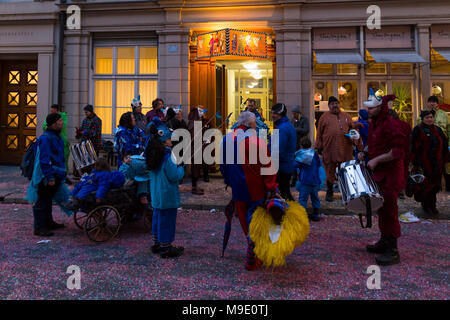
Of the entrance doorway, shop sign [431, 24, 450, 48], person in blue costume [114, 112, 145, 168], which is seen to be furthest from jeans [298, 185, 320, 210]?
shop sign [431, 24, 450, 48]

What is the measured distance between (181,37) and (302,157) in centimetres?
683

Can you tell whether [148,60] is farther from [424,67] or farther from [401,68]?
[424,67]

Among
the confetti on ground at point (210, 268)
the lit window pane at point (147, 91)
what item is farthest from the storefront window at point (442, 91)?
the lit window pane at point (147, 91)

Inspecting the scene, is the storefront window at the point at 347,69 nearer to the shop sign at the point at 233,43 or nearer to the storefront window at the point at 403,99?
the storefront window at the point at 403,99

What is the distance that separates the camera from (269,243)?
357cm

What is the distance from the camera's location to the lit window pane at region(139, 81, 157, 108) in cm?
1152

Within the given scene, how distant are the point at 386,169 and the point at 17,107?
13.1m

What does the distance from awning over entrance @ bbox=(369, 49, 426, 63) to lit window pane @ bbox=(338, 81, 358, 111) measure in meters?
1.03

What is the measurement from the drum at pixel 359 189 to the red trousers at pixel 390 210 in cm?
14

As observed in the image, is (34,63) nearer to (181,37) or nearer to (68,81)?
(68,81)

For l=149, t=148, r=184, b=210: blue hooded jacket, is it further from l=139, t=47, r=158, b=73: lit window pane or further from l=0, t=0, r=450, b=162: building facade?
l=139, t=47, r=158, b=73: lit window pane

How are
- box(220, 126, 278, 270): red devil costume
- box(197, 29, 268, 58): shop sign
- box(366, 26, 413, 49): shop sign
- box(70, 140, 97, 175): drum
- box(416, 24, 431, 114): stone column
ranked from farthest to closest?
1. box(366, 26, 413, 49): shop sign
2. box(416, 24, 431, 114): stone column
3. box(197, 29, 268, 58): shop sign
4. box(70, 140, 97, 175): drum
5. box(220, 126, 278, 270): red devil costume

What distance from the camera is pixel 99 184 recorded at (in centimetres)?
512

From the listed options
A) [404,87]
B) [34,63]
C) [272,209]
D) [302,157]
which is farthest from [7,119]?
[404,87]
